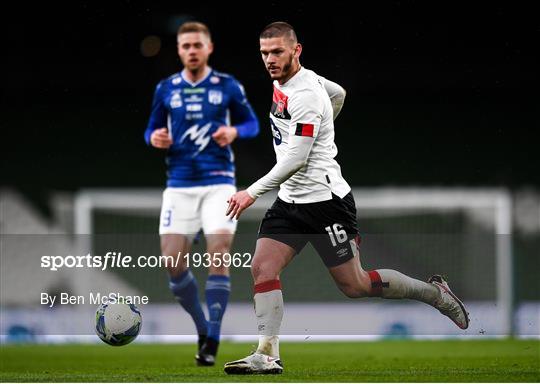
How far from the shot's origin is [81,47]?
59.3ft

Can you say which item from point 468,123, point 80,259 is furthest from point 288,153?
point 468,123

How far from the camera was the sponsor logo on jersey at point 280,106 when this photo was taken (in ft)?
18.3

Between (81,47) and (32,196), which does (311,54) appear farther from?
(32,196)

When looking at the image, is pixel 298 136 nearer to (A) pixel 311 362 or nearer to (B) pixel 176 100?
(B) pixel 176 100

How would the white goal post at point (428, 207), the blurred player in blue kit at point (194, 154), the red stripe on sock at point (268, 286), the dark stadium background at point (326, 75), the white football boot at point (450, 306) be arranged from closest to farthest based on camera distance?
the red stripe on sock at point (268, 286), the white football boot at point (450, 306), the blurred player in blue kit at point (194, 154), the white goal post at point (428, 207), the dark stadium background at point (326, 75)

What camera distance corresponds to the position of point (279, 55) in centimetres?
552

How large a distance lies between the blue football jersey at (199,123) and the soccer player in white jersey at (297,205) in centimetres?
166

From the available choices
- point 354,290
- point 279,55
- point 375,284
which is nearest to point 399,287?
point 375,284

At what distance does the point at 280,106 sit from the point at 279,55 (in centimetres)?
27

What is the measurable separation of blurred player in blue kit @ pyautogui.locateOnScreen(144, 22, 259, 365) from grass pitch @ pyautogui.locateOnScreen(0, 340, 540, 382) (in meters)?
0.76

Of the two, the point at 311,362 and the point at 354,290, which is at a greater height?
the point at 354,290

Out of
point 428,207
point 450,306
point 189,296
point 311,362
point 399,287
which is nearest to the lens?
point 399,287

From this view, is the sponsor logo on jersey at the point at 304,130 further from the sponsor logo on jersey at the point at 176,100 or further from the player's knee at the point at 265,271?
the sponsor logo on jersey at the point at 176,100

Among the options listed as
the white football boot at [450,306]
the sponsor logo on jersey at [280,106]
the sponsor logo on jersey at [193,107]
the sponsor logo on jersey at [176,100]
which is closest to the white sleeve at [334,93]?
the sponsor logo on jersey at [280,106]
